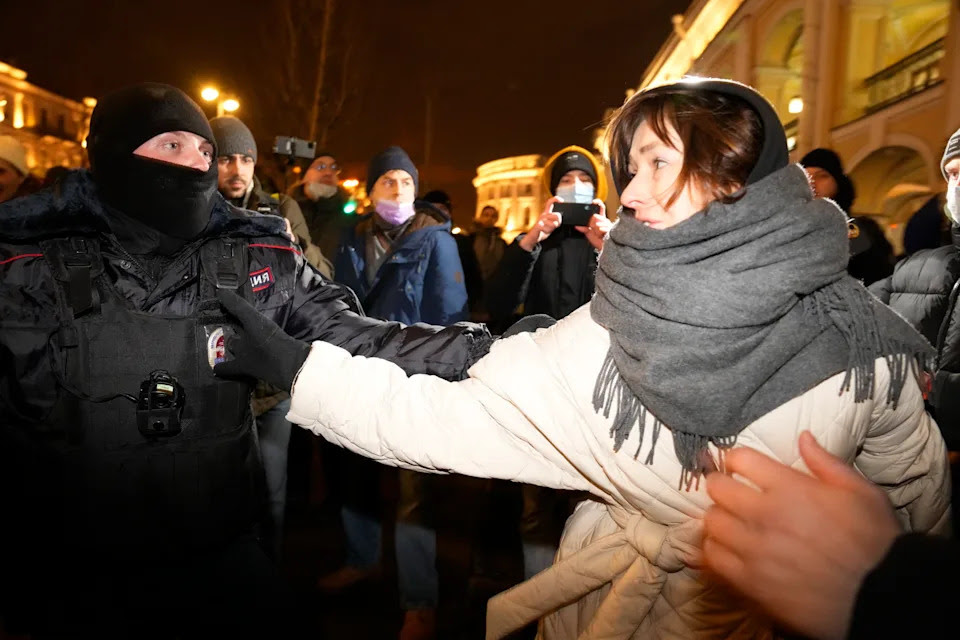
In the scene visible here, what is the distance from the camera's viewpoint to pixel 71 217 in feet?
5.62

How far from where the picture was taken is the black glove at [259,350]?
1546 millimetres

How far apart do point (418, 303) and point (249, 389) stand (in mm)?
1497

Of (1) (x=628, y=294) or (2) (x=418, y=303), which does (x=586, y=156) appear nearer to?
(2) (x=418, y=303)

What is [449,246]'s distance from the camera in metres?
3.41

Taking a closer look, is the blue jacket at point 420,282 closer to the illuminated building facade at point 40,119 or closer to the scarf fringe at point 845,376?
the scarf fringe at point 845,376

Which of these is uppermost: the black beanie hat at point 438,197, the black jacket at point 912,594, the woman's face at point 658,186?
the black beanie hat at point 438,197

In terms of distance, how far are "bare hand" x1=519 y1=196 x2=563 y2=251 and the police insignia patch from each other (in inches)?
60.5

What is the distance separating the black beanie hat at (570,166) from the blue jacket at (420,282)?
2.42 ft

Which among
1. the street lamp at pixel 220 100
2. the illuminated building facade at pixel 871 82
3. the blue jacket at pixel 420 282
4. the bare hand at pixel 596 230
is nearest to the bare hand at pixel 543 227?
the bare hand at pixel 596 230

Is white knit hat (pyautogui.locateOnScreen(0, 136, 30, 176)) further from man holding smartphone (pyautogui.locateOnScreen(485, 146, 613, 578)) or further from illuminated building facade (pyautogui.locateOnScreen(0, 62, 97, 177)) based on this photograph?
illuminated building facade (pyautogui.locateOnScreen(0, 62, 97, 177))

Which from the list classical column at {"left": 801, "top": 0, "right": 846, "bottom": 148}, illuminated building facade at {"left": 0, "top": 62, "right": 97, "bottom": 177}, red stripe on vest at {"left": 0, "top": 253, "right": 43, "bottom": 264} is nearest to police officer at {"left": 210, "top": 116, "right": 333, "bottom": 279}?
red stripe on vest at {"left": 0, "top": 253, "right": 43, "bottom": 264}

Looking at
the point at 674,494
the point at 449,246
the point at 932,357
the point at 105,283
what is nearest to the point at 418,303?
the point at 449,246

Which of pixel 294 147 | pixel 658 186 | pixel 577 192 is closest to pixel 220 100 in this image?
pixel 294 147

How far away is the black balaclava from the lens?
179 cm
